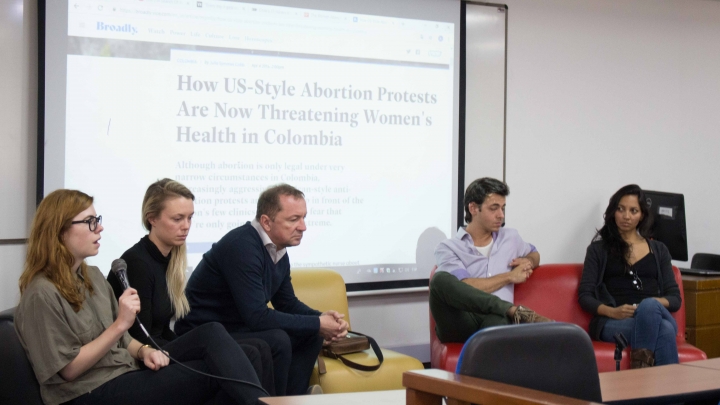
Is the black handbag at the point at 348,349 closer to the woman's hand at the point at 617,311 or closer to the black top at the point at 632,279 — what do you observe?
the woman's hand at the point at 617,311

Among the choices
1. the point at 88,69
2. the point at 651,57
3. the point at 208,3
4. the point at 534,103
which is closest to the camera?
the point at 88,69

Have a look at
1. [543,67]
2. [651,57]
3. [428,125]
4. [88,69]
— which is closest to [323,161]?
[428,125]

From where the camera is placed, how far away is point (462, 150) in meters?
4.23

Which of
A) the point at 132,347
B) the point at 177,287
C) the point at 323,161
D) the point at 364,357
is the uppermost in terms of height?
the point at 323,161

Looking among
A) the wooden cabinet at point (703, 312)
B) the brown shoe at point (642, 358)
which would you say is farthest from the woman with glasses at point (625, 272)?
the wooden cabinet at point (703, 312)

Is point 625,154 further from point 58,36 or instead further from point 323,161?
point 58,36

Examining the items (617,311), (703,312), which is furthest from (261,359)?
(703,312)

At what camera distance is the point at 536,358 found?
166 centimetres

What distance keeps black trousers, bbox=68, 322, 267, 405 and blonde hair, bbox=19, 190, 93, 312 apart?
304 millimetres

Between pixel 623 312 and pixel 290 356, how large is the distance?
184 centimetres

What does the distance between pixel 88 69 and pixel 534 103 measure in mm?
2714

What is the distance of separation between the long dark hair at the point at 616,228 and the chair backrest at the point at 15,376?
297cm

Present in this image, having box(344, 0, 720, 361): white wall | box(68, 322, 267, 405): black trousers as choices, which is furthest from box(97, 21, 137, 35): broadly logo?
box(344, 0, 720, 361): white wall

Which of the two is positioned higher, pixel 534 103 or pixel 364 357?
pixel 534 103
